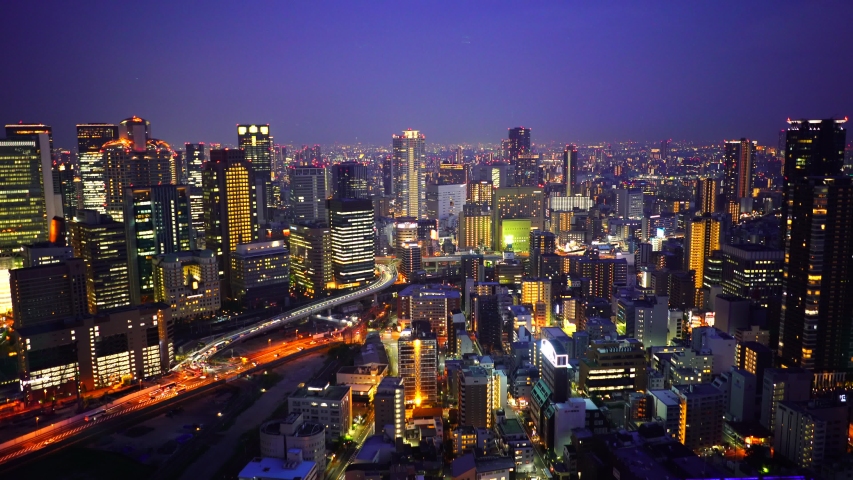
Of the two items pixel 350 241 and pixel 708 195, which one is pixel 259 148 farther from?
pixel 708 195

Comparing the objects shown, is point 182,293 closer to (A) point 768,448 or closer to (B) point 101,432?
(B) point 101,432

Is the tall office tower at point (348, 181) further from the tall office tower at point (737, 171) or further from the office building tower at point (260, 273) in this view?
the tall office tower at point (737, 171)

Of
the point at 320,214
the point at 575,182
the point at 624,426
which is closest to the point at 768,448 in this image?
the point at 624,426

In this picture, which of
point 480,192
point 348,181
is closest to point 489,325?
point 348,181

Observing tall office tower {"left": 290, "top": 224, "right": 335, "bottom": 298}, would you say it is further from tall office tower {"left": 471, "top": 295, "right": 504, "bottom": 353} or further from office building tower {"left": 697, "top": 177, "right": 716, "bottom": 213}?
office building tower {"left": 697, "top": 177, "right": 716, "bottom": 213}

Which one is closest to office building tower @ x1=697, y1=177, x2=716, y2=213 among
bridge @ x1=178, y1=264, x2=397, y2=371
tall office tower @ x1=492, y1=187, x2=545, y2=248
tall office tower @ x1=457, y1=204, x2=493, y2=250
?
tall office tower @ x1=492, y1=187, x2=545, y2=248

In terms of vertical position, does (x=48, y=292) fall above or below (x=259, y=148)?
below
